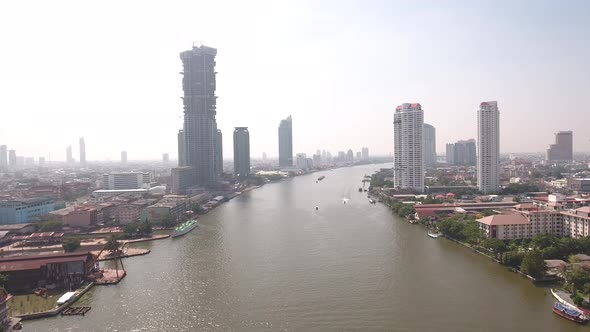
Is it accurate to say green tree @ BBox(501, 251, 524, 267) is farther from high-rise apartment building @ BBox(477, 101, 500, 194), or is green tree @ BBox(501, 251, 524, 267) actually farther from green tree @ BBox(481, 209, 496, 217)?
high-rise apartment building @ BBox(477, 101, 500, 194)

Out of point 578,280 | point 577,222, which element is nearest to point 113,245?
point 578,280

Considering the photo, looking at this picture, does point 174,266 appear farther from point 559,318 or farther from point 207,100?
point 207,100

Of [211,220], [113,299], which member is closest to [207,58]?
[211,220]

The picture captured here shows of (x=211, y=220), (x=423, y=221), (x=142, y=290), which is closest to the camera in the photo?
(x=142, y=290)

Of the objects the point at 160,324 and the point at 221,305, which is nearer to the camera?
the point at 160,324

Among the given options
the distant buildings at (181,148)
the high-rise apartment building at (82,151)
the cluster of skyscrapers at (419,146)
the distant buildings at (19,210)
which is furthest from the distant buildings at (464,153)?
the high-rise apartment building at (82,151)

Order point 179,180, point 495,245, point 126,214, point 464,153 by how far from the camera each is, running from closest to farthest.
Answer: point 495,245
point 126,214
point 179,180
point 464,153

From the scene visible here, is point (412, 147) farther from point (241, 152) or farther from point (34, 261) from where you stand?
point (34, 261)
